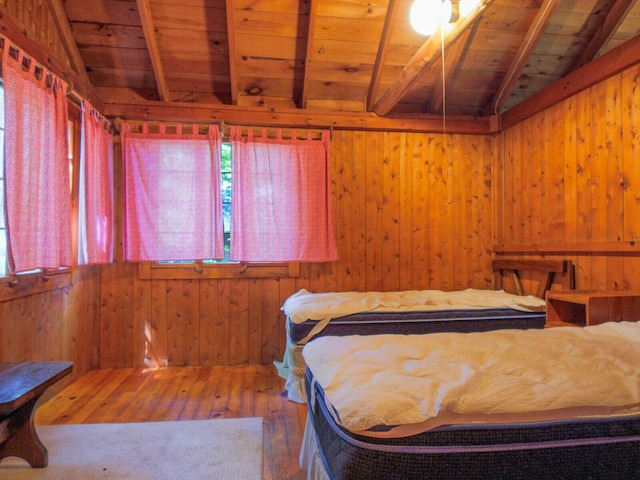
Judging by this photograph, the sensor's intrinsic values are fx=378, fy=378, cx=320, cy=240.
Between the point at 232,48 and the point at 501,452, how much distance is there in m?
3.11

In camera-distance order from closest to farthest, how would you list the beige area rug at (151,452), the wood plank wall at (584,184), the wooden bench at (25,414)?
1. the wooden bench at (25,414)
2. the beige area rug at (151,452)
3. the wood plank wall at (584,184)

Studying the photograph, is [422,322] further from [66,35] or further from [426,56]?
[66,35]

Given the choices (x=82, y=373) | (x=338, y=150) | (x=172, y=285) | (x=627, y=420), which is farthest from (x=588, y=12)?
(x=82, y=373)

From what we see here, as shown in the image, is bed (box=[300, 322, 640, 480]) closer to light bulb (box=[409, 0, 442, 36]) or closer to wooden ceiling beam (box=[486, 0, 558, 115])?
light bulb (box=[409, 0, 442, 36])

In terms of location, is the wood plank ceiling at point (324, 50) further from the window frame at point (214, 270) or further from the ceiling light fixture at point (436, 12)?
the window frame at point (214, 270)

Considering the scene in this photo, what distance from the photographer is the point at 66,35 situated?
2.87m

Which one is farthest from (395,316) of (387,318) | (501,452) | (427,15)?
(427,15)

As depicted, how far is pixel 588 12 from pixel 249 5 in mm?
2598

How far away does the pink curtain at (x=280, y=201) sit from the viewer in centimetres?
342

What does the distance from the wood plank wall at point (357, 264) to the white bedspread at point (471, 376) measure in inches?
72.4

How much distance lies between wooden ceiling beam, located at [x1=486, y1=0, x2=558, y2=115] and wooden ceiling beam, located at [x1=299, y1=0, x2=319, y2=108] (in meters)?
1.65

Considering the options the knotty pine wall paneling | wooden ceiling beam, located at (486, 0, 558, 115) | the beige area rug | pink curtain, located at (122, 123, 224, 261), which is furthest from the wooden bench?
wooden ceiling beam, located at (486, 0, 558, 115)

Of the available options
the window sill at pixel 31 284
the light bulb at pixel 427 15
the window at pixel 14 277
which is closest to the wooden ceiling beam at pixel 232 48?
the light bulb at pixel 427 15

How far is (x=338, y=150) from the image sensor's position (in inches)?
144
